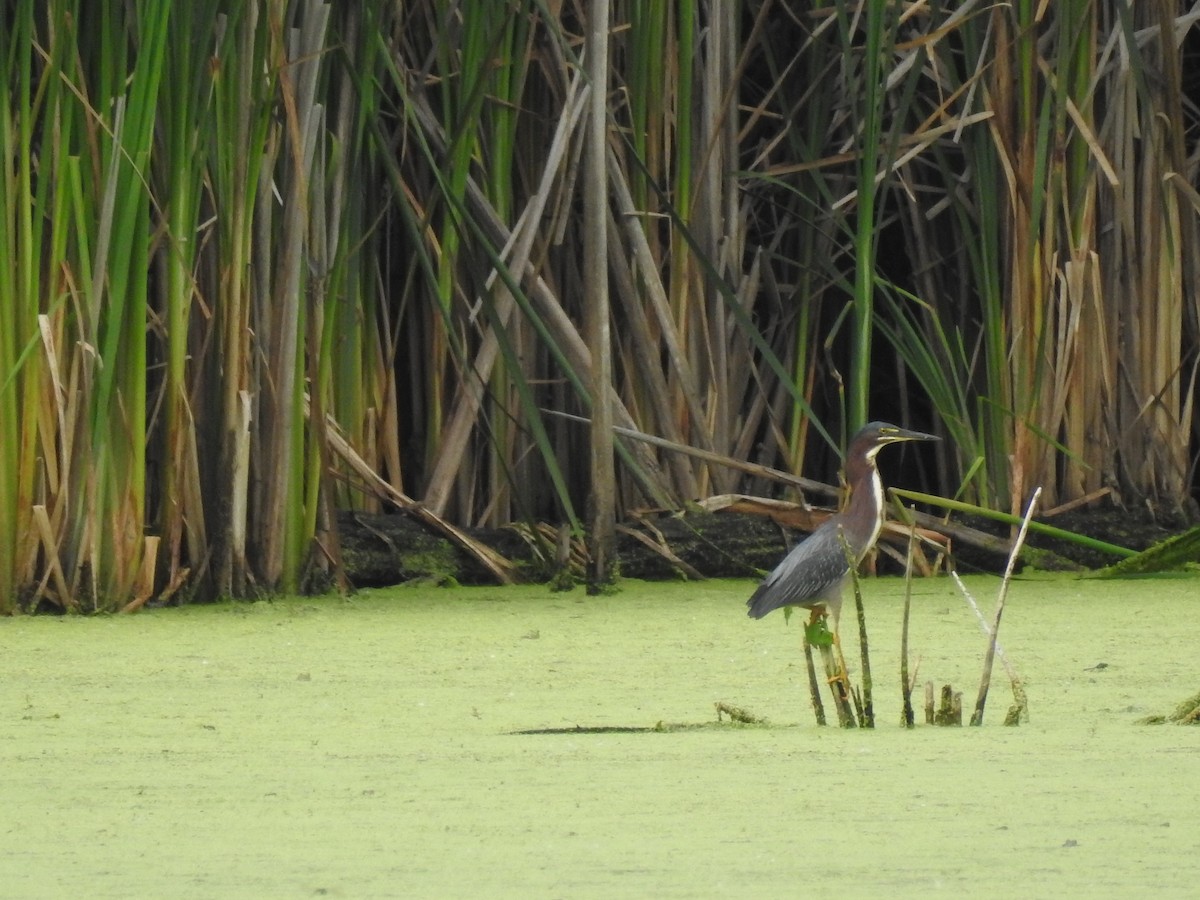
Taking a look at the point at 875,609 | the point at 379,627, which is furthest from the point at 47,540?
the point at 875,609

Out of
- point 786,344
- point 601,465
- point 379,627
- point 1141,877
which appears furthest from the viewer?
point 786,344

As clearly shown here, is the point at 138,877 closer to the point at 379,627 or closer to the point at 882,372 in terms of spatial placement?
the point at 379,627

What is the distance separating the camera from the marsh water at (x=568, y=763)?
1.69 meters

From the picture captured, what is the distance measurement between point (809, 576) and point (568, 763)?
92 cm

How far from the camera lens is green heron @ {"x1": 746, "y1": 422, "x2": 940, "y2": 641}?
3004 millimetres

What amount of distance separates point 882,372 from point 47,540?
2.22 m

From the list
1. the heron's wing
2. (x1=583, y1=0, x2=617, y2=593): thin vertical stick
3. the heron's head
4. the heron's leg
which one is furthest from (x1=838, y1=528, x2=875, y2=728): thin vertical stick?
(x1=583, y1=0, x2=617, y2=593): thin vertical stick

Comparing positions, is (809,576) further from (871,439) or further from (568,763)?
(568,763)

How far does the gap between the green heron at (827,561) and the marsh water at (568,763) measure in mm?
109

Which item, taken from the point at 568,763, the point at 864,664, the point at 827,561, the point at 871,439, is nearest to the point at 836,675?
the point at 864,664

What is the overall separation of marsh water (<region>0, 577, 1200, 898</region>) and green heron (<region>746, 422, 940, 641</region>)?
0.11m

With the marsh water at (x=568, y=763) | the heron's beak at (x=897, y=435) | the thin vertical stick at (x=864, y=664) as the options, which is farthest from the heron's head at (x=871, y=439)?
the thin vertical stick at (x=864, y=664)

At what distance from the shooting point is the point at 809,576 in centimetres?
301

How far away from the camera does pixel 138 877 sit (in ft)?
5.53
